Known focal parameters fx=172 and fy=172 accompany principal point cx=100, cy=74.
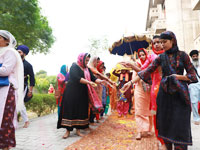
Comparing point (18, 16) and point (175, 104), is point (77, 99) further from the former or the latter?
point (18, 16)

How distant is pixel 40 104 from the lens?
23.7ft

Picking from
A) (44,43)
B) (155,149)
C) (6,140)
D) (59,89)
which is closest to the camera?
(6,140)

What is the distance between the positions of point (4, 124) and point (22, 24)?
759 cm

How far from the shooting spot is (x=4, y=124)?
256 cm

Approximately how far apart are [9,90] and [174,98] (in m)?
2.40

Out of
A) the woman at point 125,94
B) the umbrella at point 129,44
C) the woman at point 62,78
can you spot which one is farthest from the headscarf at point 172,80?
the woman at point 125,94

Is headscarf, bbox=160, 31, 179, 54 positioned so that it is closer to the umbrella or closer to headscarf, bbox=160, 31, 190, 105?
headscarf, bbox=160, 31, 190, 105

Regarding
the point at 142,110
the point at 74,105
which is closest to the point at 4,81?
the point at 74,105

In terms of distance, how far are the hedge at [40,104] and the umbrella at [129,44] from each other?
11.8 feet

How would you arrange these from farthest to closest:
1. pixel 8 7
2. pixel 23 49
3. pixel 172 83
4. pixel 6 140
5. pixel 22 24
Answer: pixel 22 24
pixel 8 7
pixel 23 49
pixel 6 140
pixel 172 83

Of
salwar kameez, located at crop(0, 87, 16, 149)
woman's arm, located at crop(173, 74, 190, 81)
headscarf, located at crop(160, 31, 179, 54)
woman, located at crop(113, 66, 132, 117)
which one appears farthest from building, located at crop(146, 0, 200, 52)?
salwar kameez, located at crop(0, 87, 16, 149)

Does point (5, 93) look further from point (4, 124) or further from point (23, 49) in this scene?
point (23, 49)

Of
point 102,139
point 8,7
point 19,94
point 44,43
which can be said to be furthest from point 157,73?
point 44,43

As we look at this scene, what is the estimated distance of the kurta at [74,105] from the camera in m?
3.86
